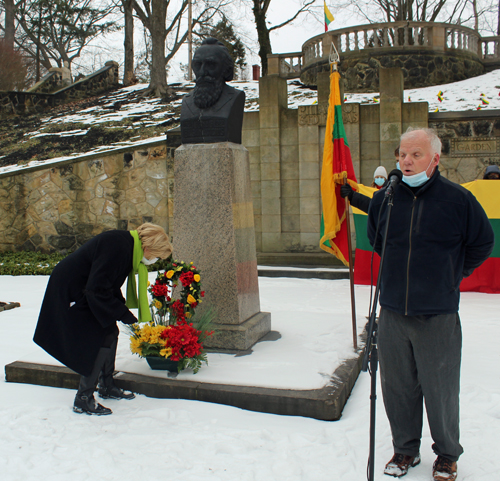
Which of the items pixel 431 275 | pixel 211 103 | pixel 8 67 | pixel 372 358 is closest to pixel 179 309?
pixel 211 103

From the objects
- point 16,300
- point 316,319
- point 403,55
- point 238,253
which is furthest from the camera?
point 403,55

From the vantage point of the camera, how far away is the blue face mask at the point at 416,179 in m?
2.67

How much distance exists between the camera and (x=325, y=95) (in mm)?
9703

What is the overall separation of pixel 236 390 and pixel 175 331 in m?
0.67

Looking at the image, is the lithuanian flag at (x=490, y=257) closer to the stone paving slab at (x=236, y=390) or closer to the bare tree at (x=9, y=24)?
the stone paving slab at (x=236, y=390)

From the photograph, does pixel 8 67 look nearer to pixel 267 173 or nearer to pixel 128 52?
pixel 128 52

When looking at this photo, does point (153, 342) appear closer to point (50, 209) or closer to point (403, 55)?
point (50, 209)

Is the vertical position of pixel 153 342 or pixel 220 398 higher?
pixel 153 342

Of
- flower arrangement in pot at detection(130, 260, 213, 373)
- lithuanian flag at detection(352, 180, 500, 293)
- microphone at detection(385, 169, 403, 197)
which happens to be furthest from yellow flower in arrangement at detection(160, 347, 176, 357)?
lithuanian flag at detection(352, 180, 500, 293)

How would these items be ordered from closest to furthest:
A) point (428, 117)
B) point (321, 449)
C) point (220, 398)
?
point (321, 449) < point (220, 398) < point (428, 117)

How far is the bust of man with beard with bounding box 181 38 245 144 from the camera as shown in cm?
465

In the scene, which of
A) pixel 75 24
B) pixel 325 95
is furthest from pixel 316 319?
pixel 75 24

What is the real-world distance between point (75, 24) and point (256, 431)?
30.0 metres

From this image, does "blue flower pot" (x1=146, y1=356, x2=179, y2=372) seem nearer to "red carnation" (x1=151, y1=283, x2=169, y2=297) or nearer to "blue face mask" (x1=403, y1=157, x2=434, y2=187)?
"red carnation" (x1=151, y1=283, x2=169, y2=297)
